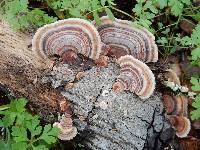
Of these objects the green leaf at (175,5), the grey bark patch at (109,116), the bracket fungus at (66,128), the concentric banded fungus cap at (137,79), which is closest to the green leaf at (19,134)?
the bracket fungus at (66,128)

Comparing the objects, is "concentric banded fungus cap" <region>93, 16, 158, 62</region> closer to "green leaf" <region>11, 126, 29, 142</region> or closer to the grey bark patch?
the grey bark patch

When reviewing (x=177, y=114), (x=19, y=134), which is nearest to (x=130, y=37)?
(x=177, y=114)

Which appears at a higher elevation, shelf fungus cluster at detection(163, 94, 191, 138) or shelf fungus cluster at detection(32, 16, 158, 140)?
shelf fungus cluster at detection(32, 16, 158, 140)

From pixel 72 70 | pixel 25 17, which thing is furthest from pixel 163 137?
pixel 25 17

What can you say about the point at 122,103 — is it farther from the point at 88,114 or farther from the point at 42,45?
the point at 42,45

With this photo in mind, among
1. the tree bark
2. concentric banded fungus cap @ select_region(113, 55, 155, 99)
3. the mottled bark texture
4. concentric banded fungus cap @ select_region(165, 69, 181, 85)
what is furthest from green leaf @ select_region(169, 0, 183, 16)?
the tree bark

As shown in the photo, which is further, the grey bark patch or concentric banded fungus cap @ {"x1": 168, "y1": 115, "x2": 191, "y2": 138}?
concentric banded fungus cap @ {"x1": 168, "y1": 115, "x2": 191, "y2": 138}
